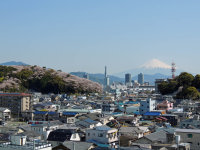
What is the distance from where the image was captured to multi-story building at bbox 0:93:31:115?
32.8m

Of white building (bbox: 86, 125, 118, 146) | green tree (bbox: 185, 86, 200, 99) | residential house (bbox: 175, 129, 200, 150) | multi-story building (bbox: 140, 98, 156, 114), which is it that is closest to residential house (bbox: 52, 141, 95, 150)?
white building (bbox: 86, 125, 118, 146)

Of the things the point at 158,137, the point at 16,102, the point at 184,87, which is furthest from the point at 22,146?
the point at 184,87

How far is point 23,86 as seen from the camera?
170ft

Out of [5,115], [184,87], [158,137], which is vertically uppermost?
[184,87]

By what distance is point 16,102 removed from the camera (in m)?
33.2

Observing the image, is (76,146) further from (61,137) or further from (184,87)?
(184,87)

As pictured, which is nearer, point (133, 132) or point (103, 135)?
point (103, 135)

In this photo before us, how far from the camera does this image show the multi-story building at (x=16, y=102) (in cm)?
3284

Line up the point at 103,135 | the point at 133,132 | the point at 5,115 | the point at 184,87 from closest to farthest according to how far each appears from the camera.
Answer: the point at 103,135 → the point at 133,132 → the point at 5,115 → the point at 184,87

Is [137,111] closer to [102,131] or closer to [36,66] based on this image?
[102,131]

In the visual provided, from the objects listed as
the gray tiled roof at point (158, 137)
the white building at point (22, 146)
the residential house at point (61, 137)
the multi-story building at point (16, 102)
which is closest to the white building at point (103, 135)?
the residential house at point (61, 137)

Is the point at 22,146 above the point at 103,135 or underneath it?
above

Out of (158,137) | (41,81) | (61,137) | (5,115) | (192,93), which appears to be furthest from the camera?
(41,81)

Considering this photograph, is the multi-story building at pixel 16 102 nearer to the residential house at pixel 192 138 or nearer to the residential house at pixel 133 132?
the residential house at pixel 133 132
